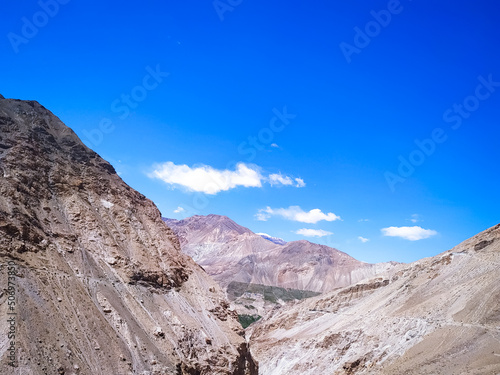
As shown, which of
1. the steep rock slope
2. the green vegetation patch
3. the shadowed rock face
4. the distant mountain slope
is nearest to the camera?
the shadowed rock face

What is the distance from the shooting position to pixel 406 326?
4641 cm

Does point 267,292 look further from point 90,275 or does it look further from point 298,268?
point 90,275

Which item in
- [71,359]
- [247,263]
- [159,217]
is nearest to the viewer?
[71,359]

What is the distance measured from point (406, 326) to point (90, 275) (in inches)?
1456

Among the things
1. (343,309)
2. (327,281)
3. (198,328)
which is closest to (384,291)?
(343,309)

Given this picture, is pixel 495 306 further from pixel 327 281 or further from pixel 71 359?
pixel 327 281

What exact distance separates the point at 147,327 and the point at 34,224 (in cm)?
1308

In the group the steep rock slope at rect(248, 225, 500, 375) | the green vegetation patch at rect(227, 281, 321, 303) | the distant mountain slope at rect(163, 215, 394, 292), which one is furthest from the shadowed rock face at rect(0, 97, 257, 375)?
the distant mountain slope at rect(163, 215, 394, 292)

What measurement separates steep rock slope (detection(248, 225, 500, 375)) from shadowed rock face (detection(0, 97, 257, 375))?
1522 centimetres

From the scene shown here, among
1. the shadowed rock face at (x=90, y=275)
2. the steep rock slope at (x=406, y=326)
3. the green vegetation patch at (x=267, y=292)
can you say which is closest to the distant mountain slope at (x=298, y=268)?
the green vegetation patch at (x=267, y=292)

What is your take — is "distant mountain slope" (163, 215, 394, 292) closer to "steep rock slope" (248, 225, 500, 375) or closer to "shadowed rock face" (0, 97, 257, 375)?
"steep rock slope" (248, 225, 500, 375)

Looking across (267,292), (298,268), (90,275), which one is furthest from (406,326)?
(298,268)

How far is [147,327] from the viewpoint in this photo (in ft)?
105

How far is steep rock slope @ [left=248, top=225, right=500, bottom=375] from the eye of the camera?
37.7 metres
